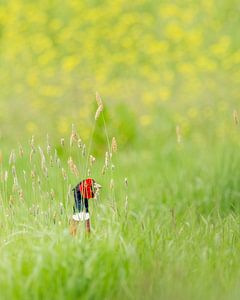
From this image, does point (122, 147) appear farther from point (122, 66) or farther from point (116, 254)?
point (116, 254)

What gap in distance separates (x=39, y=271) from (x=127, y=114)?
6.06 m

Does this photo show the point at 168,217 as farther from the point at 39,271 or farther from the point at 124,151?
the point at 124,151

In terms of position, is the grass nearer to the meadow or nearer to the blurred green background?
the meadow

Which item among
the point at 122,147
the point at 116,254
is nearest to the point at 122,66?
the point at 122,147

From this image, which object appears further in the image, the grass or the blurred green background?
the blurred green background

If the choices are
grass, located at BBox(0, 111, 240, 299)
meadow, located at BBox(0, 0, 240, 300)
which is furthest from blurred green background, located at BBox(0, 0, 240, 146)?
grass, located at BBox(0, 111, 240, 299)

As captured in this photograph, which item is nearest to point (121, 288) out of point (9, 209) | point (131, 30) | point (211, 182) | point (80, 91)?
point (9, 209)

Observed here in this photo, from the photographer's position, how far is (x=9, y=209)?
5.56m

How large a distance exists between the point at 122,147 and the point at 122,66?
290cm

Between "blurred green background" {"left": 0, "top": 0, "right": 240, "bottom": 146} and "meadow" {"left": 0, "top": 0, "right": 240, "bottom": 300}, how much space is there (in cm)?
2

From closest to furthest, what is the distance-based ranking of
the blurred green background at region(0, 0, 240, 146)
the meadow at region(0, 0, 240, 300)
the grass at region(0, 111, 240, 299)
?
the grass at region(0, 111, 240, 299) < the meadow at region(0, 0, 240, 300) < the blurred green background at region(0, 0, 240, 146)

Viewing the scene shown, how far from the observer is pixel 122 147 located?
1024cm

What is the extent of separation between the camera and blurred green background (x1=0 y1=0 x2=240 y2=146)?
11.0 m

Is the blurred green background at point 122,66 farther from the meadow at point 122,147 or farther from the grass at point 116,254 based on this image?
the grass at point 116,254
